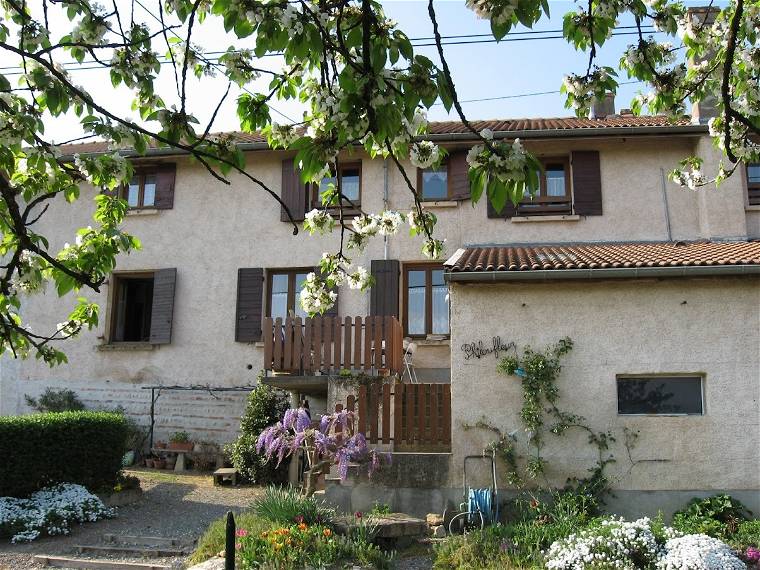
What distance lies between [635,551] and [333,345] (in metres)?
5.87

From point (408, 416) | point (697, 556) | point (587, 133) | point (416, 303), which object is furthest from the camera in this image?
point (416, 303)

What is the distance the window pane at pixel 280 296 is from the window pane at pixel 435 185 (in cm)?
340

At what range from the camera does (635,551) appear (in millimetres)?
7102

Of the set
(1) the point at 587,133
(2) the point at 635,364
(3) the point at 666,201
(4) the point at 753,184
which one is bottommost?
(2) the point at 635,364

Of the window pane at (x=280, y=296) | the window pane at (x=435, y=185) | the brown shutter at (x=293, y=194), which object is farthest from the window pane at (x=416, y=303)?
the brown shutter at (x=293, y=194)

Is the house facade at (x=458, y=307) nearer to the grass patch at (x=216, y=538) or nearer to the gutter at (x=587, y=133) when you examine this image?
the gutter at (x=587, y=133)

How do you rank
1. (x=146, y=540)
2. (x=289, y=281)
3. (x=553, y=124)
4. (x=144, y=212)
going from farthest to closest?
(x=553, y=124) < (x=144, y=212) < (x=289, y=281) < (x=146, y=540)

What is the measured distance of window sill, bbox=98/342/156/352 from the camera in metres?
15.7

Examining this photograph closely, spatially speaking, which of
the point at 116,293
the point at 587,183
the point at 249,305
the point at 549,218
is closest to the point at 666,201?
the point at 587,183

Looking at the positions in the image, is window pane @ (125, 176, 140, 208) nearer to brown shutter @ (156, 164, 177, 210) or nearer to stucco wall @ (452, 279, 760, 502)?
brown shutter @ (156, 164, 177, 210)

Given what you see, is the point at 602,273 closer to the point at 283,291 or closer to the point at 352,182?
the point at 352,182

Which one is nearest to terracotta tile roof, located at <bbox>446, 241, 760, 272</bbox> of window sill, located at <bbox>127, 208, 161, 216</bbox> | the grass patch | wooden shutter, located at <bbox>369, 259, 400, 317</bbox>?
wooden shutter, located at <bbox>369, 259, 400, 317</bbox>

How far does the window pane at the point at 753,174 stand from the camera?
1446 cm

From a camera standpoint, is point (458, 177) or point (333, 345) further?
point (458, 177)
